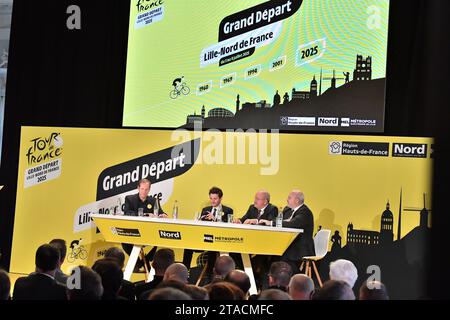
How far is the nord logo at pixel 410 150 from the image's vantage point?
644cm

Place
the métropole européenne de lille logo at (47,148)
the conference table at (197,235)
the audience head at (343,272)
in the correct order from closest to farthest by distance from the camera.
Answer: the audience head at (343,272), the conference table at (197,235), the métropole européenne de lille logo at (47,148)

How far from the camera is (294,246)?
6.26 meters

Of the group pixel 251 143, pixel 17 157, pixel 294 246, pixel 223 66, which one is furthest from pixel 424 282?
pixel 17 157

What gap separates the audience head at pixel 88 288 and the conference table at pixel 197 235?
10.7 feet

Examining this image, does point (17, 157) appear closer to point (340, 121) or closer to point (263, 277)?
point (263, 277)

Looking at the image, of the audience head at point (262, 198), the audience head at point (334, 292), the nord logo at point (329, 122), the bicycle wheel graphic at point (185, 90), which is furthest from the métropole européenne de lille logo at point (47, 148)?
the audience head at point (334, 292)

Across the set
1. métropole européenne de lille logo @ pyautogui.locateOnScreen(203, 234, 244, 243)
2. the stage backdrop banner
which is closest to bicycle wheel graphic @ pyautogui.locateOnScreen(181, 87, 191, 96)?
the stage backdrop banner

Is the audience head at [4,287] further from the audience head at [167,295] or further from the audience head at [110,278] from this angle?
the audience head at [167,295]

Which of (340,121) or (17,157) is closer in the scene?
(340,121)

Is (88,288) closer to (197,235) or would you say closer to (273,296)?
(273,296)

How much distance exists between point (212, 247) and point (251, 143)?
130 centimetres

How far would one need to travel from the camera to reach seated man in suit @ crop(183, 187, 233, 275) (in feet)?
21.6

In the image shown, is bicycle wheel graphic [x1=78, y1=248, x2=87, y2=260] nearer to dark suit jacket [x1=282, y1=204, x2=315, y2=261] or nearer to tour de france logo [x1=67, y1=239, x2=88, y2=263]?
tour de france logo [x1=67, y1=239, x2=88, y2=263]

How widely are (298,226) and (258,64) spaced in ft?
5.87
